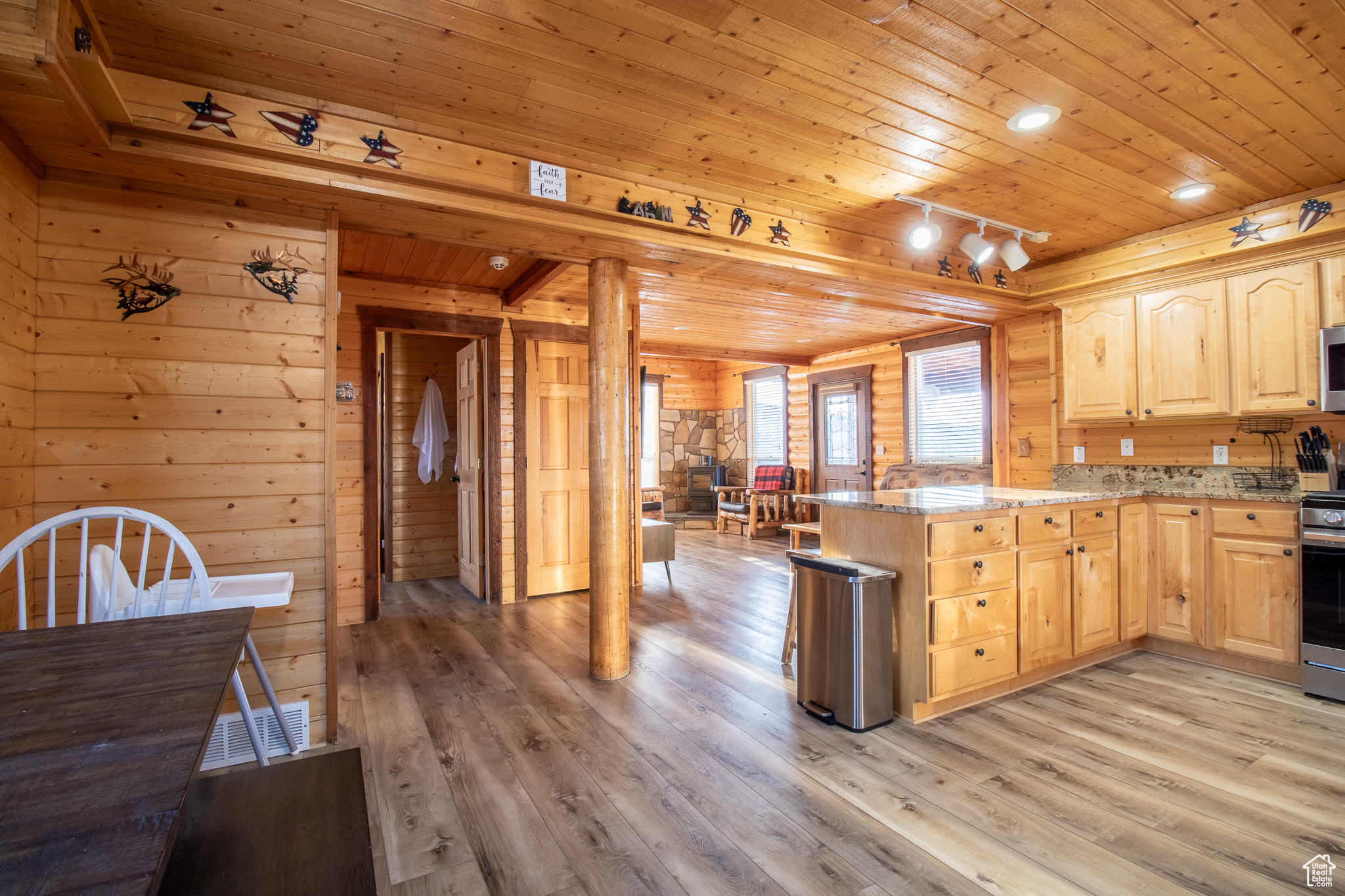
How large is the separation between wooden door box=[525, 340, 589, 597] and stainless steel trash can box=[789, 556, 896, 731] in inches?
100

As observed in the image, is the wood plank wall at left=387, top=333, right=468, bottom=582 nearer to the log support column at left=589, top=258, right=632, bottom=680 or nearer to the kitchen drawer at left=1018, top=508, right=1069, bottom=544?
the log support column at left=589, top=258, right=632, bottom=680

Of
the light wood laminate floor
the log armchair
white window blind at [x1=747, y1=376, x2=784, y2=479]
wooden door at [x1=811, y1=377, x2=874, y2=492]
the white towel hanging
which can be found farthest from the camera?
white window blind at [x1=747, y1=376, x2=784, y2=479]

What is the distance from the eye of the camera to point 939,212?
3.63 metres

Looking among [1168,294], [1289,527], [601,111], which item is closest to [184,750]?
[601,111]

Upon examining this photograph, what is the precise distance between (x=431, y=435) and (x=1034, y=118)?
16.2 ft

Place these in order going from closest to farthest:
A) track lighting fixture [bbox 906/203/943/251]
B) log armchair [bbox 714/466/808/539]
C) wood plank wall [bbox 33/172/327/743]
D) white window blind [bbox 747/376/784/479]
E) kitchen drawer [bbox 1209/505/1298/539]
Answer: wood plank wall [bbox 33/172/327/743]
kitchen drawer [bbox 1209/505/1298/539]
track lighting fixture [bbox 906/203/943/251]
log armchair [bbox 714/466/808/539]
white window blind [bbox 747/376/784/479]

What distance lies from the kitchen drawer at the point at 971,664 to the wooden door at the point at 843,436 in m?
4.55

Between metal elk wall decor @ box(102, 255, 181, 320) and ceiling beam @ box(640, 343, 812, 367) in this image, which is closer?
metal elk wall decor @ box(102, 255, 181, 320)

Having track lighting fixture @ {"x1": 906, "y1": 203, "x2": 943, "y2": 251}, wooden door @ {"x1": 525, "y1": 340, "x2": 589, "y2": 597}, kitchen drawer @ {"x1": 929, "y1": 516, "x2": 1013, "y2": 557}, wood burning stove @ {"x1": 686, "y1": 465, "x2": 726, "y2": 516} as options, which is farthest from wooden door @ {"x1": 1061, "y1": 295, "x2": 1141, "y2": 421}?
wood burning stove @ {"x1": 686, "y1": 465, "x2": 726, "y2": 516}

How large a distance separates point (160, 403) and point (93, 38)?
1.18m

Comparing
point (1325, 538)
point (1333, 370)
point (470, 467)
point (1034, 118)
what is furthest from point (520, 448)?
point (1333, 370)

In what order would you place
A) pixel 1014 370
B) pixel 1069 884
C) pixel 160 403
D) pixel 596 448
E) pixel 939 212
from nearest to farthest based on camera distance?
pixel 1069 884
pixel 160 403
pixel 596 448
pixel 939 212
pixel 1014 370

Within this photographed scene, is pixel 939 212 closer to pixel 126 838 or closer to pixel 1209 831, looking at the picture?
pixel 1209 831

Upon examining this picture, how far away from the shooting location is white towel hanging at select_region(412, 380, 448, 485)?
5.63 meters
